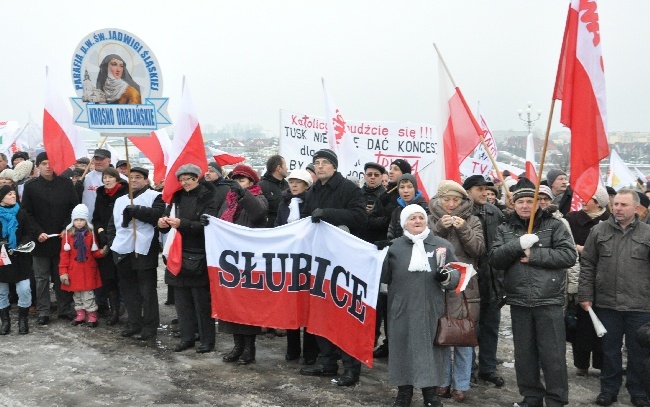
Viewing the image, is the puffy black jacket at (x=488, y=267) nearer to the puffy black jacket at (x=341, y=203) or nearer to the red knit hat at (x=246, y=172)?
the puffy black jacket at (x=341, y=203)

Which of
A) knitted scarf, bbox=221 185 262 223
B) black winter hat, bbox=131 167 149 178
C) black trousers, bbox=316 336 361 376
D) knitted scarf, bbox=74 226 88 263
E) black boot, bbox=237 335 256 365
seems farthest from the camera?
knitted scarf, bbox=74 226 88 263

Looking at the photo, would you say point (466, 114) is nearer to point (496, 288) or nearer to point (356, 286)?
point (496, 288)

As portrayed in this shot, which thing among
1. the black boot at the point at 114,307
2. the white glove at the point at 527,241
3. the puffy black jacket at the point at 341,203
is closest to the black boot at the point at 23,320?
the black boot at the point at 114,307

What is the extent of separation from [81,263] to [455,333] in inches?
215

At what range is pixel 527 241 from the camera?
5.79m

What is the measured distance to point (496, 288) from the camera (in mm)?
6879

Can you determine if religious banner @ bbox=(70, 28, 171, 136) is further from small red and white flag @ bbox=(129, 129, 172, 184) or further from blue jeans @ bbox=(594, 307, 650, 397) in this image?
blue jeans @ bbox=(594, 307, 650, 397)

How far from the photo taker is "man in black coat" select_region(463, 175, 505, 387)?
680 cm

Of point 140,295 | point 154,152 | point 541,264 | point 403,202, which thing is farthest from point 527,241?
point 154,152

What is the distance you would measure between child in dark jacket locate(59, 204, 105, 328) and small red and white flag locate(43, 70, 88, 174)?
1015 millimetres

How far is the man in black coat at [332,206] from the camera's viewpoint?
6.96 m

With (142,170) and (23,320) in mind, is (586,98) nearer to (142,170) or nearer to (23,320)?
(142,170)

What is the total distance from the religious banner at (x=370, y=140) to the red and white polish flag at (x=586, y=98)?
667 cm

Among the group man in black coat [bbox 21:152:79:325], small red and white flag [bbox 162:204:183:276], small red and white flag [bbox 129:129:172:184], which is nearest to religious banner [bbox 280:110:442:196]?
small red and white flag [bbox 129:129:172:184]
